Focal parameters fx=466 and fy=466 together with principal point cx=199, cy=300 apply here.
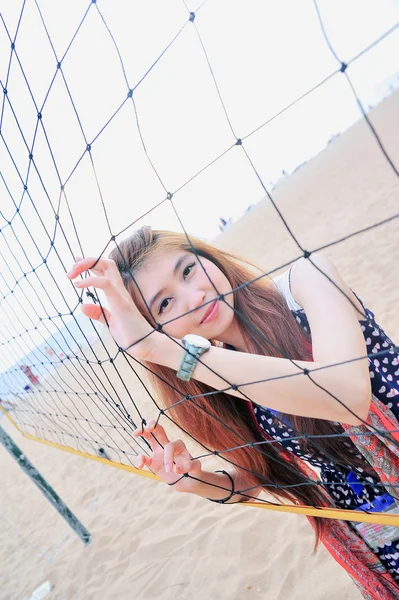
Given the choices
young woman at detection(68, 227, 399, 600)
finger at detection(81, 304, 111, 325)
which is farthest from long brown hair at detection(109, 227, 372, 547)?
finger at detection(81, 304, 111, 325)

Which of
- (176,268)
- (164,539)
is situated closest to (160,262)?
(176,268)

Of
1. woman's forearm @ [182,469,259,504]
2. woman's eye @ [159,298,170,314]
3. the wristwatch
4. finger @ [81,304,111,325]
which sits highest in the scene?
finger @ [81,304,111,325]

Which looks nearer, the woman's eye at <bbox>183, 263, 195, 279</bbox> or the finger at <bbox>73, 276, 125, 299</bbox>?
the finger at <bbox>73, 276, 125, 299</bbox>

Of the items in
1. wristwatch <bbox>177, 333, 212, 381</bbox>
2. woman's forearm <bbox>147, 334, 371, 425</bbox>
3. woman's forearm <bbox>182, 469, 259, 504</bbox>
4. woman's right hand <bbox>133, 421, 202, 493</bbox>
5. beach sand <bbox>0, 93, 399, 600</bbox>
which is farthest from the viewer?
beach sand <bbox>0, 93, 399, 600</bbox>

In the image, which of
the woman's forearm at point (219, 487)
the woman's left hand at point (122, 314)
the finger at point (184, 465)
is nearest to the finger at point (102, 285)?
the woman's left hand at point (122, 314)

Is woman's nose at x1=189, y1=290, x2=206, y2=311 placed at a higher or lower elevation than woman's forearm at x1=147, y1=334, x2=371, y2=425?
higher

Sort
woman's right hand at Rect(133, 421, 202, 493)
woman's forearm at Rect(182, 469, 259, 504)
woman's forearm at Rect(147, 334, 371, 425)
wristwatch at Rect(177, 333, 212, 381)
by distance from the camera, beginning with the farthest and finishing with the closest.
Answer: woman's forearm at Rect(182, 469, 259, 504), woman's right hand at Rect(133, 421, 202, 493), wristwatch at Rect(177, 333, 212, 381), woman's forearm at Rect(147, 334, 371, 425)

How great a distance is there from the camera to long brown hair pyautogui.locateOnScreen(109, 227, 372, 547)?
3.34 ft

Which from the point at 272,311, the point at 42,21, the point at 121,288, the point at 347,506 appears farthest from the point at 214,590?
the point at 42,21

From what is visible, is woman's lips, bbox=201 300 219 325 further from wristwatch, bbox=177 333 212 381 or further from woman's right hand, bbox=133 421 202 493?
woman's right hand, bbox=133 421 202 493

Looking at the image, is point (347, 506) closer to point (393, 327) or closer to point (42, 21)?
point (42, 21)

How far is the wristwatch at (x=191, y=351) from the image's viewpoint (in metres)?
0.85

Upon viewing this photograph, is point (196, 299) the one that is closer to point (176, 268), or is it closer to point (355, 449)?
point (176, 268)

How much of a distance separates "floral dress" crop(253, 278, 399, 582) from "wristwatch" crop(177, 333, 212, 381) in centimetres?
25
